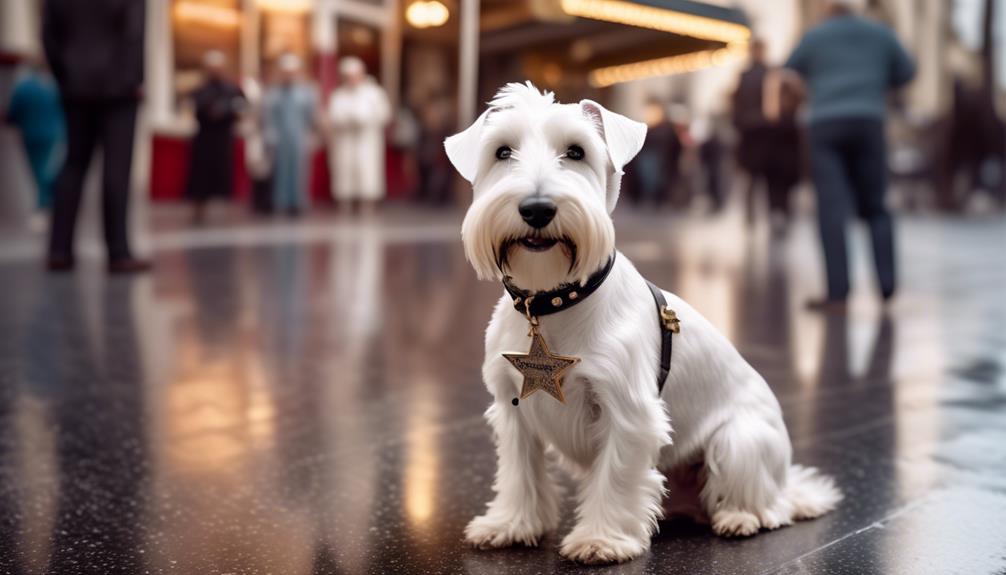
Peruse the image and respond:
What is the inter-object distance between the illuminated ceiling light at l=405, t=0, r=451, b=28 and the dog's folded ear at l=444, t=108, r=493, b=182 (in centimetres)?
480

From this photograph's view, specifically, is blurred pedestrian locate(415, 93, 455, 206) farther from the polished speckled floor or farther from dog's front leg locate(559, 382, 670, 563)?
dog's front leg locate(559, 382, 670, 563)

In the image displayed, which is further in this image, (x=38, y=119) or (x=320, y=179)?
(x=320, y=179)

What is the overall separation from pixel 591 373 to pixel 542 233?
0.37 m

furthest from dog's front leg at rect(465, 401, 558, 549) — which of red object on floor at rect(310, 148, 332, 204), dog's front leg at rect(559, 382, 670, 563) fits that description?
red object on floor at rect(310, 148, 332, 204)

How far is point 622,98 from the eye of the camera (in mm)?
29625

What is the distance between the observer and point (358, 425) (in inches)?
151

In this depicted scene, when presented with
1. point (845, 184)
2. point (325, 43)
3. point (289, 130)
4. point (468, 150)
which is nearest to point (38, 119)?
point (289, 130)

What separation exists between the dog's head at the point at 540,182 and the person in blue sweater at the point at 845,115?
4.99 m

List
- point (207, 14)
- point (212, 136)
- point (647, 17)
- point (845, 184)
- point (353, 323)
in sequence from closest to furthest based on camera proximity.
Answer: point (353, 323) → point (845, 184) → point (647, 17) → point (212, 136) → point (207, 14)

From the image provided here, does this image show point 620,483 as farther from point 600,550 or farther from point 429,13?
point 429,13

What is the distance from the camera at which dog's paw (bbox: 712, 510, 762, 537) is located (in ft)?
8.66

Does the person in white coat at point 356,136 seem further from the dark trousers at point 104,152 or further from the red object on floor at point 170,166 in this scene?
the dark trousers at point 104,152

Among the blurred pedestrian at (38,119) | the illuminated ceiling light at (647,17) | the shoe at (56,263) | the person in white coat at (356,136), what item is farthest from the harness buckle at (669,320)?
the person in white coat at (356,136)

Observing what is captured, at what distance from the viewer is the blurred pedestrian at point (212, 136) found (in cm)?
1506
